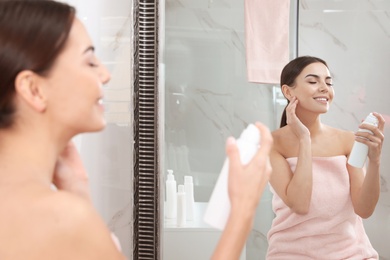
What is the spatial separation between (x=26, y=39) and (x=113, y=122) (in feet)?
2.21

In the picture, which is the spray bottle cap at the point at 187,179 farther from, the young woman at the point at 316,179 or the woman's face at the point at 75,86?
the woman's face at the point at 75,86

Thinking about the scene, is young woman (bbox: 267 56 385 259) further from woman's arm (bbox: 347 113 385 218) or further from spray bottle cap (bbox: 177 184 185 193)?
spray bottle cap (bbox: 177 184 185 193)

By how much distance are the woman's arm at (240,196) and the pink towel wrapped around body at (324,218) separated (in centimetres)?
53

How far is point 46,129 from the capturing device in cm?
77

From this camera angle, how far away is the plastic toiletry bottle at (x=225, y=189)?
0.80 metres

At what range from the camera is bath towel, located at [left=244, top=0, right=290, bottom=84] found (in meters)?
1.32

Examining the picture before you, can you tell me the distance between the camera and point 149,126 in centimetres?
137

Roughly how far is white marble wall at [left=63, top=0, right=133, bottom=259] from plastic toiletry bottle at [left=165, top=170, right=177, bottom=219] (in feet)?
0.30

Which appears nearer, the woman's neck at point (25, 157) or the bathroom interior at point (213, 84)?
the woman's neck at point (25, 157)

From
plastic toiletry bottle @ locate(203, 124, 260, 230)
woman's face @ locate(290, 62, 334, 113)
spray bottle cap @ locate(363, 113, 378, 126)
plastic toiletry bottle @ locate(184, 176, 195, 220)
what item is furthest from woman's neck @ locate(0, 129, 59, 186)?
spray bottle cap @ locate(363, 113, 378, 126)

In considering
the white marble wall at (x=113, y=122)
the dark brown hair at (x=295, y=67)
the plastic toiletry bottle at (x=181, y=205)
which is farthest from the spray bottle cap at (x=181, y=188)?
the dark brown hair at (x=295, y=67)

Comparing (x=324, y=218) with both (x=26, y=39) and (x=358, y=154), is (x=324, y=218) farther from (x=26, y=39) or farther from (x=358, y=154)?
(x=26, y=39)

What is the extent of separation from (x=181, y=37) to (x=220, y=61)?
0.11m

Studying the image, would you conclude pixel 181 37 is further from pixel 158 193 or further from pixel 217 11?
pixel 158 193
